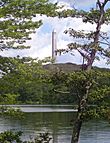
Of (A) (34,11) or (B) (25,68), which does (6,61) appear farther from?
(A) (34,11)

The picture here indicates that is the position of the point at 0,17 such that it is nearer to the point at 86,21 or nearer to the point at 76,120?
the point at 86,21

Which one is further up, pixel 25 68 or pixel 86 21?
pixel 86 21

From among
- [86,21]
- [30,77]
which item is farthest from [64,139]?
[86,21]

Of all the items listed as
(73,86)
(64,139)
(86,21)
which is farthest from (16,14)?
(64,139)

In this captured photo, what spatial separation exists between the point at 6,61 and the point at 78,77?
4735 mm

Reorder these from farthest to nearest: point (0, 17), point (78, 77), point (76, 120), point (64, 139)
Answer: point (64, 139) < point (0, 17) < point (76, 120) < point (78, 77)

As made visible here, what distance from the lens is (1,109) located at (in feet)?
53.9

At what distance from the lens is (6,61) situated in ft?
55.2

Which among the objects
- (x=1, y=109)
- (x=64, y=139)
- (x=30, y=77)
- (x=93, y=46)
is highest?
(x=93, y=46)

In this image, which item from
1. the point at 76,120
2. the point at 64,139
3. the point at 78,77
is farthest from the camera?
the point at 64,139

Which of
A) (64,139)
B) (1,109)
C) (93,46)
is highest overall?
(93,46)

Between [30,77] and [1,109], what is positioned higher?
[30,77]

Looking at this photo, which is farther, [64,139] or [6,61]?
[64,139]

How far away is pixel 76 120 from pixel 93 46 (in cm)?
239
